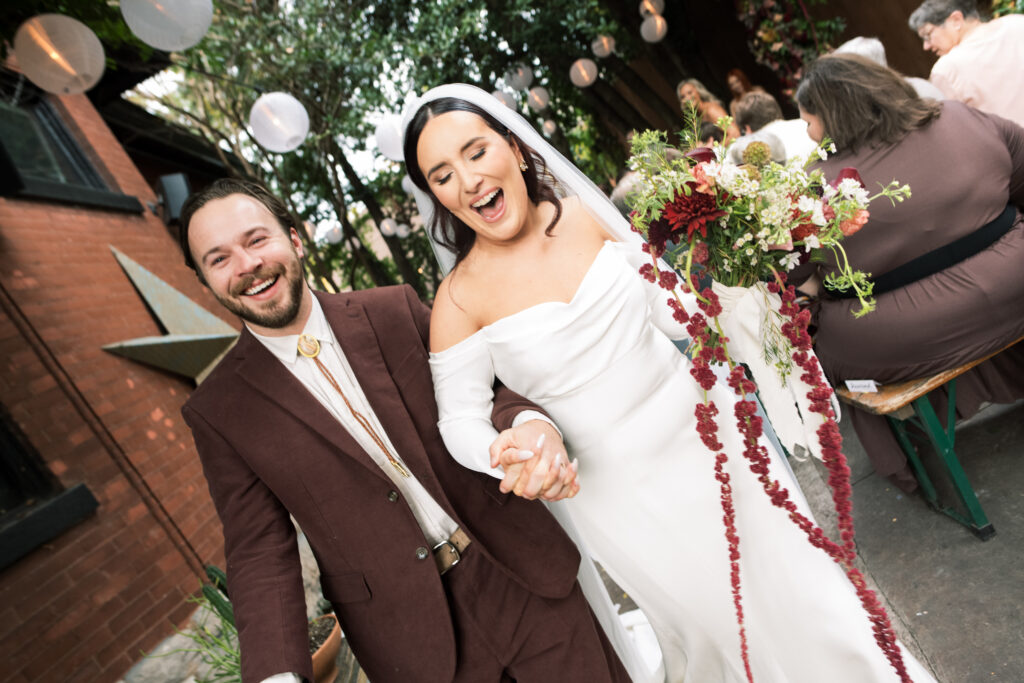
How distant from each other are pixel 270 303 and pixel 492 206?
2.28 feet

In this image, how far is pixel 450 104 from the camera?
182 centimetres

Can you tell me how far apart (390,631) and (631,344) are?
1.09 metres

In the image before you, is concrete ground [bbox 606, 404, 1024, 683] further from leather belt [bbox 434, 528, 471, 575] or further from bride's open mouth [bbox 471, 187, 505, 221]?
bride's open mouth [bbox 471, 187, 505, 221]

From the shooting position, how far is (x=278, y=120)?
598 centimetres

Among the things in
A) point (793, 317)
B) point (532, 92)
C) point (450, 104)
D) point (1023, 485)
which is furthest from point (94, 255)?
point (532, 92)

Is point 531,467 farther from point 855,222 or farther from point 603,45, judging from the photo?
point 603,45

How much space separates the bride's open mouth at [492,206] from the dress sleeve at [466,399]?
36 centimetres

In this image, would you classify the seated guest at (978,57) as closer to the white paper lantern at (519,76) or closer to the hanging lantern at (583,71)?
the hanging lantern at (583,71)

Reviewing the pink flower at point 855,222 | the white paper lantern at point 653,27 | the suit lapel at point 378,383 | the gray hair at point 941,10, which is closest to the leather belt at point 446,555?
the suit lapel at point 378,383

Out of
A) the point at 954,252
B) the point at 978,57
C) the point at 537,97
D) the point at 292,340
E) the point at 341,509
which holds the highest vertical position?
the point at 537,97

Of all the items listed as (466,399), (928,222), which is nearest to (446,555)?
(466,399)

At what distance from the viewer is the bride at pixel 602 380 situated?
5.91 feet

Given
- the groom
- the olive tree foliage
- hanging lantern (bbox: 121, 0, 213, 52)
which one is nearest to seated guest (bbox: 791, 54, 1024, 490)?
the groom

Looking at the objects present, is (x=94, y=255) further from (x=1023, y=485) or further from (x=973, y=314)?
(x=1023, y=485)
